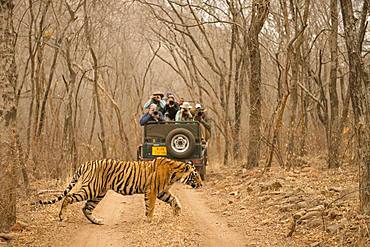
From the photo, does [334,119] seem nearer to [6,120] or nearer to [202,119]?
[202,119]

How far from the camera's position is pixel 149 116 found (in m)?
15.5

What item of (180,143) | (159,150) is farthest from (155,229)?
(159,150)

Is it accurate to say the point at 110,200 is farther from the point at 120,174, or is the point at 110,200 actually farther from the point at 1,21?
the point at 1,21

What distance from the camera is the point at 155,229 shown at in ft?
28.4

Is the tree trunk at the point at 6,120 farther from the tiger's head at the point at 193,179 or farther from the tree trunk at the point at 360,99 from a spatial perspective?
the tree trunk at the point at 360,99

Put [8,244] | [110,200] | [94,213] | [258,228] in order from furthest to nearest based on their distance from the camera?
[110,200] → [94,213] → [258,228] → [8,244]

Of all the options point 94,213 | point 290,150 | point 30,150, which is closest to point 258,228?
point 94,213

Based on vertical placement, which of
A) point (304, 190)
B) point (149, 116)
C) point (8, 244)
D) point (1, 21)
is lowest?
point (8, 244)

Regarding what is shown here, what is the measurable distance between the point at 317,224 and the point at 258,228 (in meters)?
1.07

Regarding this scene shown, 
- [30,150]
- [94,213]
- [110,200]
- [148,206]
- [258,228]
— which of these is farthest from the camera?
[30,150]

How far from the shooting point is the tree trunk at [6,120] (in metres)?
8.50

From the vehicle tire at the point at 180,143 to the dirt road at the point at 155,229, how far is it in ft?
10.4

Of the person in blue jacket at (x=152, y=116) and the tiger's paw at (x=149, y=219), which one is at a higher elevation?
the person in blue jacket at (x=152, y=116)

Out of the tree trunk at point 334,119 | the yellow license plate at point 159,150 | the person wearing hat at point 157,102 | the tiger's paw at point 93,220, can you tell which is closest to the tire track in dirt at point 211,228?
the tiger's paw at point 93,220
